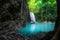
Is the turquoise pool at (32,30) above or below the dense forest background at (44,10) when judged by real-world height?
below

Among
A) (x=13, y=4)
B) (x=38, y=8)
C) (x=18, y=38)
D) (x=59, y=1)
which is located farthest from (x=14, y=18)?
(x=38, y=8)

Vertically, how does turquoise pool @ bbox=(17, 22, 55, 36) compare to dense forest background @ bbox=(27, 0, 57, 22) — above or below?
Answer: below

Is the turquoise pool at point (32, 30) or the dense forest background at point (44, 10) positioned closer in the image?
the turquoise pool at point (32, 30)

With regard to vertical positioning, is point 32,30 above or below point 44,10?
below

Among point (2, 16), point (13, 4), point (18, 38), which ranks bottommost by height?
point (18, 38)

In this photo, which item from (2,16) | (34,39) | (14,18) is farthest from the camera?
(14,18)

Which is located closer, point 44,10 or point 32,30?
point 32,30

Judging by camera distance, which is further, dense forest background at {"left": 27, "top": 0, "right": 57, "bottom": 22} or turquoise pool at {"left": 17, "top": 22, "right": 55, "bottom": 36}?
dense forest background at {"left": 27, "top": 0, "right": 57, "bottom": 22}

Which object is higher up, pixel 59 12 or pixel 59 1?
pixel 59 1

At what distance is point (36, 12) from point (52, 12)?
149 inches

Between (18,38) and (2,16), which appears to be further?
(2,16)

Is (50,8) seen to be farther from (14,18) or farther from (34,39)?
(34,39)

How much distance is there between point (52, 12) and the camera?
25.9m

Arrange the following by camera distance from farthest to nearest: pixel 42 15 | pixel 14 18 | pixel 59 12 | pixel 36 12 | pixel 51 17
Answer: pixel 36 12 < pixel 42 15 < pixel 51 17 < pixel 14 18 < pixel 59 12
